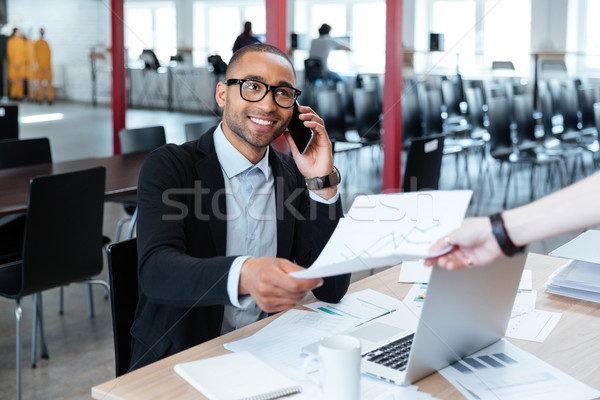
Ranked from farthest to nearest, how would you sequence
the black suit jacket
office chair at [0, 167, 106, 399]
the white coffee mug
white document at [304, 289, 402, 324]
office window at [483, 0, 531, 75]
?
office window at [483, 0, 531, 75] < office chair at [0, 167, 106, 399] < white document at [304, 289, 402, 324] < the black suit jacket < the white coffee mug

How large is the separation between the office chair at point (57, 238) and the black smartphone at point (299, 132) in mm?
1078

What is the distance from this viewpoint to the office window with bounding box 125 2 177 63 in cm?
1318

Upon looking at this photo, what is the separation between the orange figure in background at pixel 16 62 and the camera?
1339 centimetres

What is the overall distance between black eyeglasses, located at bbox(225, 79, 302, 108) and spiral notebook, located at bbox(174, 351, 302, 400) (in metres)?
0.66

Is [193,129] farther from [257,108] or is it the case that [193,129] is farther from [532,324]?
[532,324]

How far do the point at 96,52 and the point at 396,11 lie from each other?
422 inches

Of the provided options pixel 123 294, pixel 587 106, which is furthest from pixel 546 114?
pixel 123 294

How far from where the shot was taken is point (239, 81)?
1.69 metres

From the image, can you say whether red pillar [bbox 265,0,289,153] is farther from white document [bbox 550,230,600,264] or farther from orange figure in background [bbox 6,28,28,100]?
orange figure in background [bbox 6,28,28,100]

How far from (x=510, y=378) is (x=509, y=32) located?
9866mm

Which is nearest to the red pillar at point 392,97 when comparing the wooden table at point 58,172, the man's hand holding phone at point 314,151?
the wooden table at point 58,172

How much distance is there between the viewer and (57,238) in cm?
258

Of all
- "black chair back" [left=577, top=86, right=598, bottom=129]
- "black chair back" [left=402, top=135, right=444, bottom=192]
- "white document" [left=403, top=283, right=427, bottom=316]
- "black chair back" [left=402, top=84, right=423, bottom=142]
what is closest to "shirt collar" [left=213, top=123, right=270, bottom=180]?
"white document" [left=403, top=283, right=427, bottom=316]

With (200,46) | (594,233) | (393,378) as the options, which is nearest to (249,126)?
(393,378)
